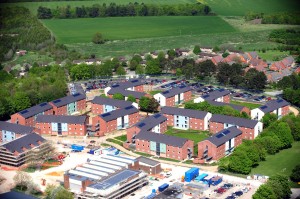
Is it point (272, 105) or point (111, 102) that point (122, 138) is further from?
point (272, 105)

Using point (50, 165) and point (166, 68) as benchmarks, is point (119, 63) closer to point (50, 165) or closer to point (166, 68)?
point (166, 68)

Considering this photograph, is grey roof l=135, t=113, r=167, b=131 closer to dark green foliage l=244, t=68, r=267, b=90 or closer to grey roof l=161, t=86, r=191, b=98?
grey roof l=161, t=86, r=191, b=98

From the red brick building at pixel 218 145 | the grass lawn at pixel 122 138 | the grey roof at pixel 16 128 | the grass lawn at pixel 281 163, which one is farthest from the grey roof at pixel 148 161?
the grey roof at pixel 16 128

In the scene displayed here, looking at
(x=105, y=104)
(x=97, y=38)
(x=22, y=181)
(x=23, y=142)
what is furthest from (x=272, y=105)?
(x=97, y=38)

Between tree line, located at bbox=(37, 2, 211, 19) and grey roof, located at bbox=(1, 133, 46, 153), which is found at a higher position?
tree line, located at bbox=(37, 2, 211, 19)

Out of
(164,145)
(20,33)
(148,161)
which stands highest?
(20,33)

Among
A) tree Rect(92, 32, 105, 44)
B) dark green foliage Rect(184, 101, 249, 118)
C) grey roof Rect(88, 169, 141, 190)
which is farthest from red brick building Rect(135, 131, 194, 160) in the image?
tree Rect(92, 32, 105, 44)

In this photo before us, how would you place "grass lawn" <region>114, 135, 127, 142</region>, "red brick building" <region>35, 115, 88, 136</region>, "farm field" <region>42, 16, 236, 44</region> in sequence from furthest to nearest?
1. "farm field" <region>42, 16, 236, 44</region>
2. "red brick building" <region>35, 115, 88, 136</region>
3. "grass lawn" <region>114, 135, 127, 142</region>
